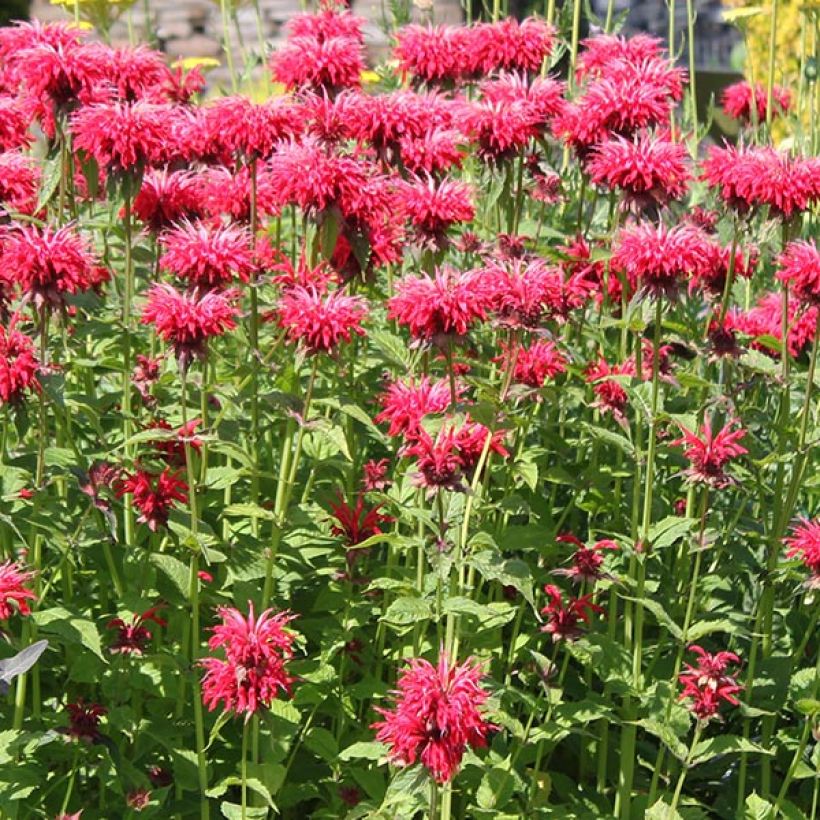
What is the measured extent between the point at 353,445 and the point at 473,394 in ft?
1.18

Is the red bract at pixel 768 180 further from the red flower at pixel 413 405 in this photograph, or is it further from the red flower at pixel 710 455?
the red flower at pixel 413 405

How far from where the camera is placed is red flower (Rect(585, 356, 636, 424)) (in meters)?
3.32

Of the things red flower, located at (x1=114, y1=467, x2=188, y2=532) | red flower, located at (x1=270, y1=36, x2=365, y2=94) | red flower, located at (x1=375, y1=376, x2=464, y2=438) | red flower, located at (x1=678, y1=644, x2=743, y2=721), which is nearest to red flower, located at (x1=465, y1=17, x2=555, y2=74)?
red flower, located at (x1=270, y1=36, x2=365, y2=94)

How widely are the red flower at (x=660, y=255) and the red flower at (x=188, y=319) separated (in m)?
0.80

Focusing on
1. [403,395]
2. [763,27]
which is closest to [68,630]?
[403,395]

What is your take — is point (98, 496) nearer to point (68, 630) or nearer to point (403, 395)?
point (68, 630)

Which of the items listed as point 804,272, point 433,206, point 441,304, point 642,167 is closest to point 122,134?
point 433,206

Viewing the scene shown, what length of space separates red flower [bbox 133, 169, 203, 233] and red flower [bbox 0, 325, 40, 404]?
1.52 feet

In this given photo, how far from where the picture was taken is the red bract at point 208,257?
2791 millimetres

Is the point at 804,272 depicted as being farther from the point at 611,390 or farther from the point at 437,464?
the point at 437,464

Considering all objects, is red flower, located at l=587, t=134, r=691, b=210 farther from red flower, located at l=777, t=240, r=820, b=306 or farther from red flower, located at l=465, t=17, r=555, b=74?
red flower, located at l=465, t=17, r=555, b=74

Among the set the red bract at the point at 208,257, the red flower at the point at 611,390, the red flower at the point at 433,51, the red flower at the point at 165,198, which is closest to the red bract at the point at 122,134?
the red flower at the point at 165,198

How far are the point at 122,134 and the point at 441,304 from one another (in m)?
0.76

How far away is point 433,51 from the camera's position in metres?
3.82
